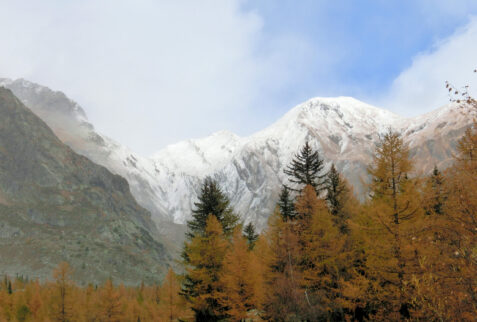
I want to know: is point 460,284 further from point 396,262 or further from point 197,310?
point 197,310

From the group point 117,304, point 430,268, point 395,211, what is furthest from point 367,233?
point 117,304

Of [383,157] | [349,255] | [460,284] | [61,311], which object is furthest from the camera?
[61,311]

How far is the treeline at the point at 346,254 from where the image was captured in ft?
30.7

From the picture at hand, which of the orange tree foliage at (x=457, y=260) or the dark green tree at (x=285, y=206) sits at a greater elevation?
the dark green tree at (x=285, y=206)

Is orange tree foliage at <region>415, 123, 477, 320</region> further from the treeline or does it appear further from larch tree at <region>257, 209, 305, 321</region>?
larch tree at <region>257, 209, 305, 321</region>

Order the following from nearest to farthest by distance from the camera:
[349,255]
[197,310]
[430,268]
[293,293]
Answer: [430,268]
[293,293]
[349,255]
[197,310]

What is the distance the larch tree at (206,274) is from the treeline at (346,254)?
3.4 inches

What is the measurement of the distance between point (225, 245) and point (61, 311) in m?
44.5

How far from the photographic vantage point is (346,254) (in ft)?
78.1

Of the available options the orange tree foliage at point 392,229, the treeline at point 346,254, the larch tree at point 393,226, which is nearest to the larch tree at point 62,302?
the treeline at point 346,254

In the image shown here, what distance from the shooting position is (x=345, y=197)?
29391 mm

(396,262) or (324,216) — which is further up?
(324,216)

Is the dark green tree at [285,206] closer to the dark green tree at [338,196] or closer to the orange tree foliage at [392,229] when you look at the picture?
the dark green tree at [338,196]

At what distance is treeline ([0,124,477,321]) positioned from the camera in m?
9.34
